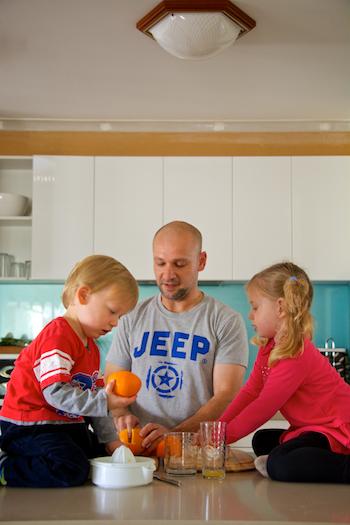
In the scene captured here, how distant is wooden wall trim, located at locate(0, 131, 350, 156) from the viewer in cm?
522

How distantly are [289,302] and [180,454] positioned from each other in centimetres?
58

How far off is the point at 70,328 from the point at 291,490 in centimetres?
66

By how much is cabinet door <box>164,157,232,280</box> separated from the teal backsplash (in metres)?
0.38

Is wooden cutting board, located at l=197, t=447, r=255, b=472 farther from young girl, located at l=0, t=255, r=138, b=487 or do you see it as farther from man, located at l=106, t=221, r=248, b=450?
man, located at l=106, t=221, r=248, b=450

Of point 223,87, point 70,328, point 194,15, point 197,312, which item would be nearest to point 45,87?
point 223,87

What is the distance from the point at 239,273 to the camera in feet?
16.0

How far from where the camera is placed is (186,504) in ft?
5.05

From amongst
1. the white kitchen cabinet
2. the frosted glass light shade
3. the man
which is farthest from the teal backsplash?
the man

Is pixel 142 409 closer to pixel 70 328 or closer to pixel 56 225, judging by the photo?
pixel 70 328

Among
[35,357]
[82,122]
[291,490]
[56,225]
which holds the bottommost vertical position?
[291,490]

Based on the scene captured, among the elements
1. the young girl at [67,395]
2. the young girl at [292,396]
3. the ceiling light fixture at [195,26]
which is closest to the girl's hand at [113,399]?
the young girl at [67,395]

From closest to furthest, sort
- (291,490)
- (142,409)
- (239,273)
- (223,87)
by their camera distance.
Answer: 1. (291,490)
2. (142,409)
3. (223,87)
4. (239,273)

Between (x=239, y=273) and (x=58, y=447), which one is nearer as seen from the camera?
(x=58, y=447)

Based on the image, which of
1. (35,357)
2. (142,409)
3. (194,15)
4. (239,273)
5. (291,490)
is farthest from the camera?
(239,273)
